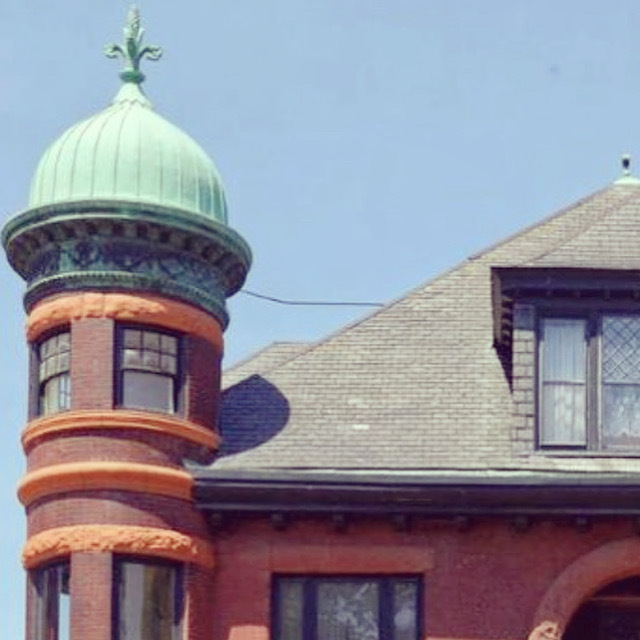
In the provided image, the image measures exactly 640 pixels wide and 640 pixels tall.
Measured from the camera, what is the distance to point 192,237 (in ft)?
91.5

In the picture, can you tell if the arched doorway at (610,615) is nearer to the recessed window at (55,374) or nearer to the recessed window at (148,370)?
the recessed window at (148,370)

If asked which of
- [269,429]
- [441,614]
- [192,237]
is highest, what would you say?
[192,237]

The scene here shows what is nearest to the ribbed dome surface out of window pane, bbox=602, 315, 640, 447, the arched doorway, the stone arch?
window pane, bbox=602, 315, 640, 447

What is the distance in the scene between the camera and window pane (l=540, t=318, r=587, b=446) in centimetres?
2812

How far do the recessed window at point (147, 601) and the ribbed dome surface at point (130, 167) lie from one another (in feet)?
14.8

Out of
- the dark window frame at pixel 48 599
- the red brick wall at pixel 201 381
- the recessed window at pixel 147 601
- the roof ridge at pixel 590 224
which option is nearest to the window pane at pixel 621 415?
the roof ridge at pixel 590 224

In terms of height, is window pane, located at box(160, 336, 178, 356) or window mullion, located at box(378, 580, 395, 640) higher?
window pane, located at box(160, 336, 178, 356)

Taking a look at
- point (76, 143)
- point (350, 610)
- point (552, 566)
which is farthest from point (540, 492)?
point (76, 143)

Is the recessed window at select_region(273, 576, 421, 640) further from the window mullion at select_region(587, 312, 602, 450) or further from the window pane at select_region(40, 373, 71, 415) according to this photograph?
the window pane at select_region(40, 373, 71, 415)

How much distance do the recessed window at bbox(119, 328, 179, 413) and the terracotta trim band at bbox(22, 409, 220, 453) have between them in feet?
0.86

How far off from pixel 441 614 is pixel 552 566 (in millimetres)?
1513

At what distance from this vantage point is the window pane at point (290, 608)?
90.3 ft

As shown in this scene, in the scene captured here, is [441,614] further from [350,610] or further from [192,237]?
[192,237]

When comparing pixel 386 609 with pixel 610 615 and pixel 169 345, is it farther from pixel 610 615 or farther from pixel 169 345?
pixel 169 345
